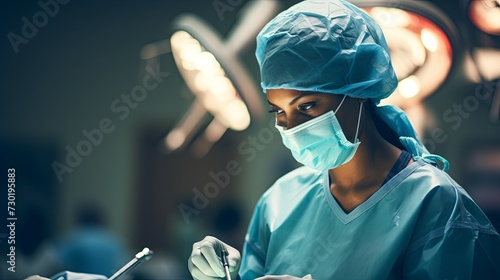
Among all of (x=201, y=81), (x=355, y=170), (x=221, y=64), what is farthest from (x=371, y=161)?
(x=201, y=81)

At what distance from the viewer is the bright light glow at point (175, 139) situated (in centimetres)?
415

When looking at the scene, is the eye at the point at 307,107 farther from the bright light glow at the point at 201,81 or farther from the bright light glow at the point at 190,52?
the bright light glow at the point at 201,81

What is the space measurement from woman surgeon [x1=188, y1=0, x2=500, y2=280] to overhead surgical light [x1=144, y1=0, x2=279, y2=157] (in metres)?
1.47

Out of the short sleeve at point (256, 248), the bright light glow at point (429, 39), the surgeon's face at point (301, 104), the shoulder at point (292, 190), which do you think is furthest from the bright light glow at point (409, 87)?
the surgeon's face at point (301, 104)

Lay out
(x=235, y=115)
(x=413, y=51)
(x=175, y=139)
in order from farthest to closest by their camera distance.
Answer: (x=175, y=139), (x=235, y=115), (x=413, y=51)

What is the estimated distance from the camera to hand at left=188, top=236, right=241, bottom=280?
Result: 1771 mm

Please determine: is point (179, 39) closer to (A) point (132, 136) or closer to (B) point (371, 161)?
(A) point (132, 136)

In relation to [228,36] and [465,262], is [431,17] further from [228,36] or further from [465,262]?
[465,262]

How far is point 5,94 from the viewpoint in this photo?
3.36 meters

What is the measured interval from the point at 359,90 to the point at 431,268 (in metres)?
0.53

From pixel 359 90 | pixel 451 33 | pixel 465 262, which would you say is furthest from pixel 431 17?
pixel 465 262

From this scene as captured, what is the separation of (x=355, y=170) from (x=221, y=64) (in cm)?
159

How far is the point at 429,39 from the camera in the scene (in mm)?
3229

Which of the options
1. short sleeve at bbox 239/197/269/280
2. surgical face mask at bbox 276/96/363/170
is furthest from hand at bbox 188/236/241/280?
surgical face mask at bbox 276/96/363/170
